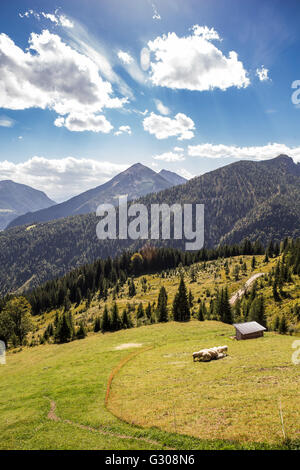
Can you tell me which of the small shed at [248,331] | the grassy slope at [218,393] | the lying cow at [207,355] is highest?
the grassy slope at [218,393]

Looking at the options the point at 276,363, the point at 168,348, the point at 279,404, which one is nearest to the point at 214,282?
the point at 168,348

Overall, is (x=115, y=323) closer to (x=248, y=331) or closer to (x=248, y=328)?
(x=248, y=328)

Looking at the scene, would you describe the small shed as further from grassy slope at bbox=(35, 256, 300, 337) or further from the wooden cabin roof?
grassy slope at bbox=(35, 256, 300, 337)

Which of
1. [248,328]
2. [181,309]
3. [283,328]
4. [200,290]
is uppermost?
[248,328]

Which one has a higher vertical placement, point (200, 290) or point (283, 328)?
point (283, 328)

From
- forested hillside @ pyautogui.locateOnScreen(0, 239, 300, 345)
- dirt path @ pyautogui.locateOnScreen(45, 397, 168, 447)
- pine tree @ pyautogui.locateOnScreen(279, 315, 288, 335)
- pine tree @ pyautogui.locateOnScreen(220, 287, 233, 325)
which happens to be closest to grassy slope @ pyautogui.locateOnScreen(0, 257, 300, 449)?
dirt path @ pyautogui.locateOnScreen(45, 397, 168, 447)

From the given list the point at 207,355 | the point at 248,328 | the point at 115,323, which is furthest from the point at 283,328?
the point at 115,323

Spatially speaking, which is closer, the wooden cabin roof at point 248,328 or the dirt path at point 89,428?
the dirt path at point 89,428

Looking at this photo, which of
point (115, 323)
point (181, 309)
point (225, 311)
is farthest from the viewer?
point (181, 309)

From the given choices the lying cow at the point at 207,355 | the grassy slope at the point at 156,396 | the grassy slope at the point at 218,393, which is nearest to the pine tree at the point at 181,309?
the grassy slope at the point at 156,396

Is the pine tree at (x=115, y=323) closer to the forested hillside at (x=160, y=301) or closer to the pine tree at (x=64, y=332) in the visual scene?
the forested hillside at (x=160, y=301)
